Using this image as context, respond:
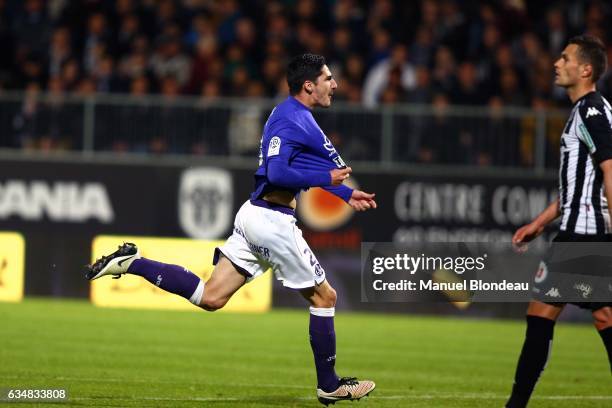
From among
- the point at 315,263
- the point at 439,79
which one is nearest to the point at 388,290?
the point at 315,263

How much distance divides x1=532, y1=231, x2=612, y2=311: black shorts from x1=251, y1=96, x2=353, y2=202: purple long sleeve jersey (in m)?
1.51

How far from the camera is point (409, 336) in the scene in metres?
15.3

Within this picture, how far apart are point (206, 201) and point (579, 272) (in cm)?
1019

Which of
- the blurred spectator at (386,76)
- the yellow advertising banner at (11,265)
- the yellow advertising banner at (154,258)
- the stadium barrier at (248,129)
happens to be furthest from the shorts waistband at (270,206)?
the blurred spectator at (386,76)

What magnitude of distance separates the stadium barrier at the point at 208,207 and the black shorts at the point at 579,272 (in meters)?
9.45

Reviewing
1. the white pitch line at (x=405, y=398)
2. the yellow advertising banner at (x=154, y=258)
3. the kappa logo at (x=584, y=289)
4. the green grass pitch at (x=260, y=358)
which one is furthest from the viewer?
the yellow advertising banner at (x=154, y=258)

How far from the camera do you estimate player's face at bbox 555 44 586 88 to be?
8.40m

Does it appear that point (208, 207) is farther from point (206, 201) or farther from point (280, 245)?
point (280, 245)

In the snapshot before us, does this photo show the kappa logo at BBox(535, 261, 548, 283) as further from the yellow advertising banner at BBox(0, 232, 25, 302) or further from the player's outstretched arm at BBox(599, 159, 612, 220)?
the yellow advertising banner at BBox(0, 232, 25, 302)

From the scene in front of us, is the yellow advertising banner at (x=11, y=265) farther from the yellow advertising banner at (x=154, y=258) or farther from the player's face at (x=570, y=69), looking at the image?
the player's face at (x=570, y=69)

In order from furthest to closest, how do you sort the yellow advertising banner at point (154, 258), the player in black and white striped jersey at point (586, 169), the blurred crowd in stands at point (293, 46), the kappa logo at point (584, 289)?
the blurred crowd in stands at point (293, 46) → the yellow advertising banner at point (154, 258) → the kappa logo at point (584, 289) → the player in black and white striped jersey at point (586, 169)

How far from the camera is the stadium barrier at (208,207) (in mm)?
17734

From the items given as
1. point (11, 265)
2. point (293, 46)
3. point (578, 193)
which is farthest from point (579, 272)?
point (293, 46)

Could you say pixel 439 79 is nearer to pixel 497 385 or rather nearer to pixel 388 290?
pixel 497 385
